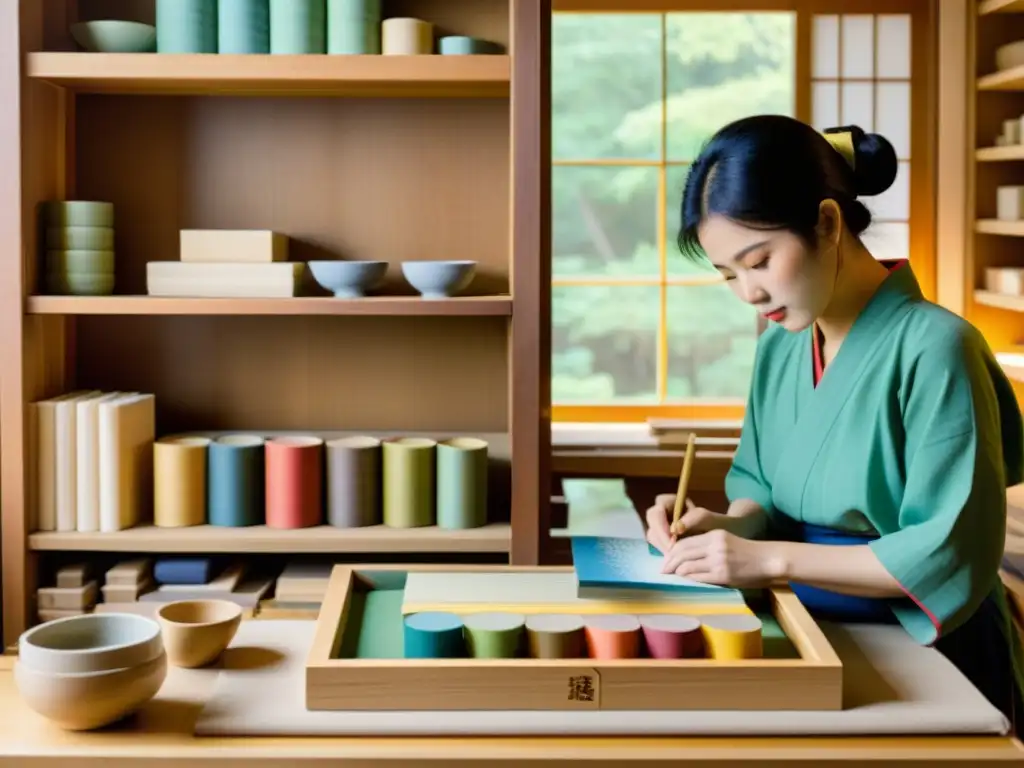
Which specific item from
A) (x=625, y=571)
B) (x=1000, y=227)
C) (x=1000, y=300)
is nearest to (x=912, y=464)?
(x=625, y=571)

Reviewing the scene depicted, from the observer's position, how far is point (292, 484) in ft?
8.50

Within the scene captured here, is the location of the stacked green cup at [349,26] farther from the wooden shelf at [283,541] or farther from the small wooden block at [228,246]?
the wooden shelf at [283,541]

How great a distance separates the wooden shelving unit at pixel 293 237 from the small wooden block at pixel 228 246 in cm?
16

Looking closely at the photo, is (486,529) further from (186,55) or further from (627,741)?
(627,741)

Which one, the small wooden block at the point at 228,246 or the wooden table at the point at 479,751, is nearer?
the wooden table at the point at 479,751

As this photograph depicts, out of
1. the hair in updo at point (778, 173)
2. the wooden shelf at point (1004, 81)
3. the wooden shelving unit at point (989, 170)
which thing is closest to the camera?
the hair in updo at point (778, 173)

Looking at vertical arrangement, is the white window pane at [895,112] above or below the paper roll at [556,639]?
above

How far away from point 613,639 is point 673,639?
0.22 ft

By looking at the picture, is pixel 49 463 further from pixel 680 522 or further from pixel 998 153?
pixel 998 153

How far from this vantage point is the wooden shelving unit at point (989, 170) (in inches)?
180

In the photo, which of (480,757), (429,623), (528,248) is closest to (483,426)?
(528,248)

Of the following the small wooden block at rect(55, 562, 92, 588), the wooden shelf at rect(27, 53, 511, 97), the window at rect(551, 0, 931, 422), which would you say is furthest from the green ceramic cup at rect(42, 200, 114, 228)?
the window at rect(551, 0, 931, 422)

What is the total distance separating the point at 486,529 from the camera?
102 inches

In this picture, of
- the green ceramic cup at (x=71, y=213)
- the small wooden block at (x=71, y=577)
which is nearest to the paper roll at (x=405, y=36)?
the green ceramic cup at (x=71, y=213)
